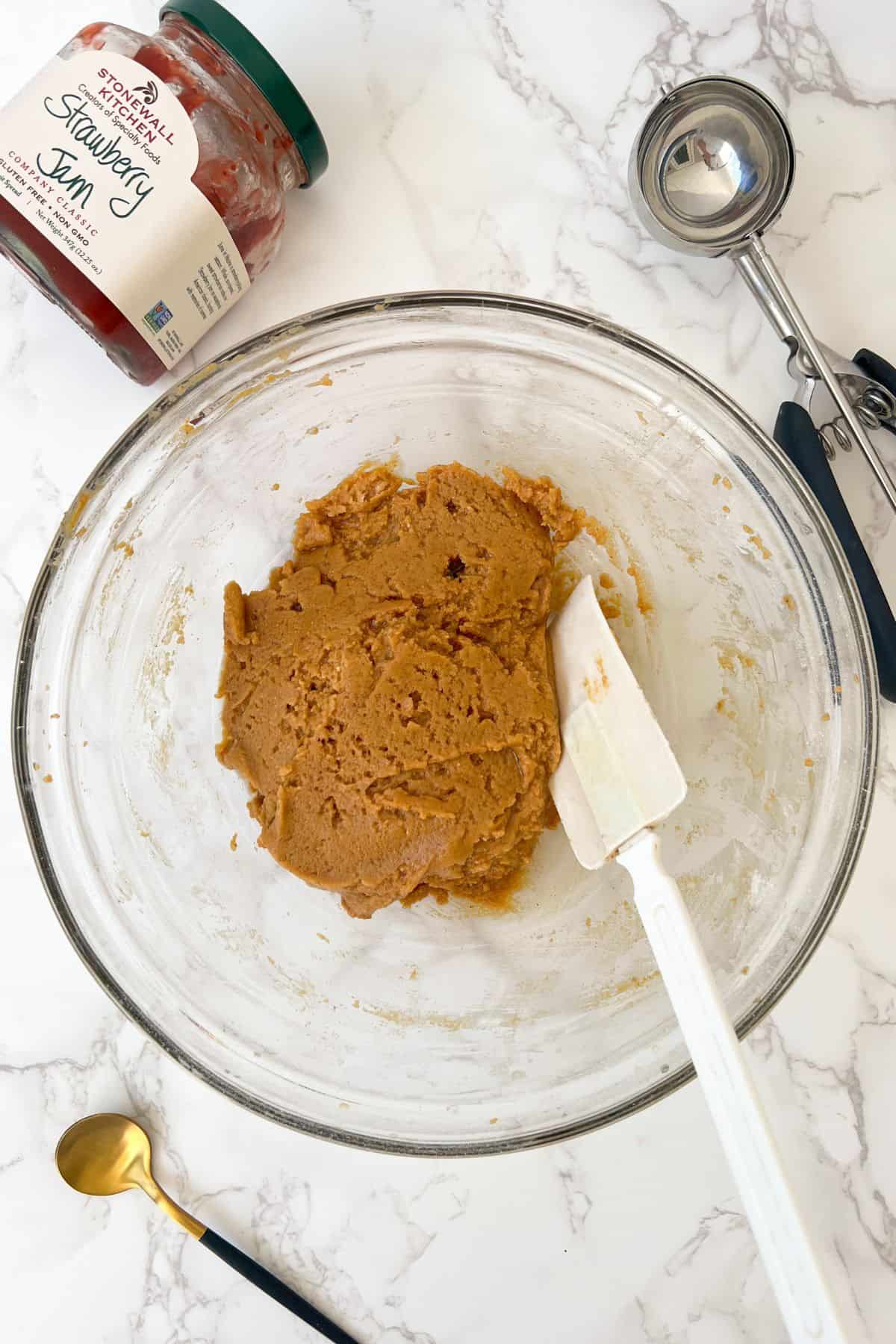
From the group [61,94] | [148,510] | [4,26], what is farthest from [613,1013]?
[4,26]

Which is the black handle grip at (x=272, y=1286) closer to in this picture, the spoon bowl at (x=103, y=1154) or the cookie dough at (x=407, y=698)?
the spoon bowl at (x=103, y=1154)

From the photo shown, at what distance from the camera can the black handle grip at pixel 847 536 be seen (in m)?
1.36

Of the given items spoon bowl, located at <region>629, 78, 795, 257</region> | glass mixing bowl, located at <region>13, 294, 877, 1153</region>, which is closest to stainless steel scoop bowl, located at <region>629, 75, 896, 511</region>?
spoon bowl, located at <region>629, 78, 795, 257</region>

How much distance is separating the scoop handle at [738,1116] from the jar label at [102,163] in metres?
Result: 1.05

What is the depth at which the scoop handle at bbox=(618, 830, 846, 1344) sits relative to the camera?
0.94m

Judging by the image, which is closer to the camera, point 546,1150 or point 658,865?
point 658,865

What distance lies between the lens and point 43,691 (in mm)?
1322

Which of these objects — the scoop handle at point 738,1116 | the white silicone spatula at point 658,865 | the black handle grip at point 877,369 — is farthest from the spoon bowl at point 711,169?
the scoop handle at point 738,1116

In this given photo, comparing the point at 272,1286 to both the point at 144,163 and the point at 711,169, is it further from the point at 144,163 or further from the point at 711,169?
the point at 711,169

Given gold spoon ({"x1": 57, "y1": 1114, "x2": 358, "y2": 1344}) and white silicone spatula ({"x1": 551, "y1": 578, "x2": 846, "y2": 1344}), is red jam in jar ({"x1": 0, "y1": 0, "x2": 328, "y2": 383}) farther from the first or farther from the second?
gold spoon ({"x1": 57, "y1": 1114, "x2": 358, "y2": 1344})

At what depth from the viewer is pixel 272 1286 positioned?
4.87ft

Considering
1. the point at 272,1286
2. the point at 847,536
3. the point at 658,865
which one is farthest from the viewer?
the point at 272,1286

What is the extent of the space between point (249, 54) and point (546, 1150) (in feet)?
5.68

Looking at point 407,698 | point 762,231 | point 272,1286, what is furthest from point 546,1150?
point 762,231
